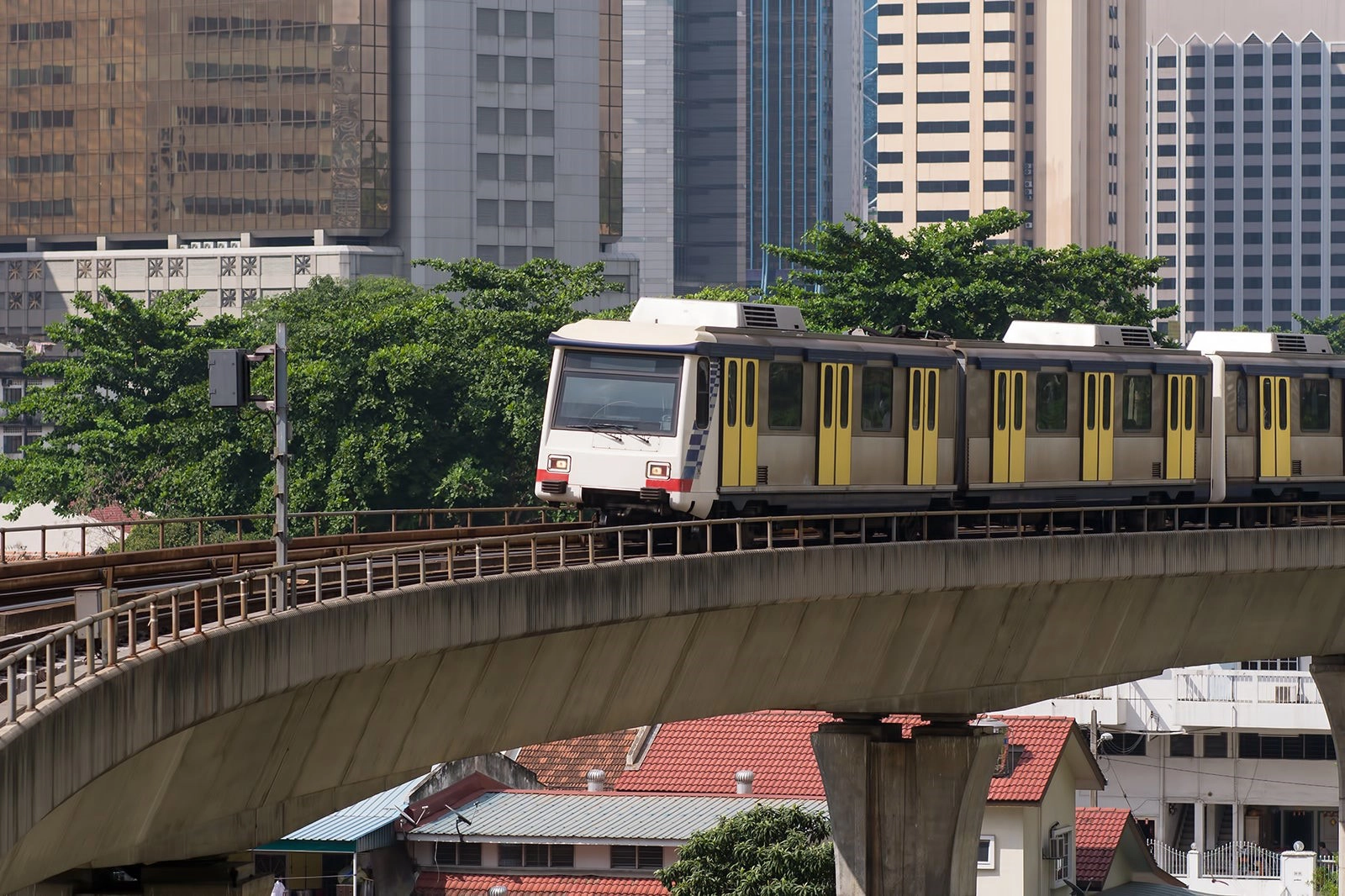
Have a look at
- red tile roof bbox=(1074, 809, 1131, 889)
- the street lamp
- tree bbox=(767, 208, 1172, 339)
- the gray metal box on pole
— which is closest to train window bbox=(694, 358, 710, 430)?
the street lamp

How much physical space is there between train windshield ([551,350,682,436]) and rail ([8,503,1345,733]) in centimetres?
162

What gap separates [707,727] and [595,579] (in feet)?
93.6

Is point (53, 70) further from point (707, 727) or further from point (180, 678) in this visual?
point (180, 678)

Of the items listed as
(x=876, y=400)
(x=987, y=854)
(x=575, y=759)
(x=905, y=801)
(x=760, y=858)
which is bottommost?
(x=987, y=854)

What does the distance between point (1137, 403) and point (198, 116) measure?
121315mm

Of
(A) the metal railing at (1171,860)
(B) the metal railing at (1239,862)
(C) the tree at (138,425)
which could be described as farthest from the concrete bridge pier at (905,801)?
(C) the tree at (138,425)

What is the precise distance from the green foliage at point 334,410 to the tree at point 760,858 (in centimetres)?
3152

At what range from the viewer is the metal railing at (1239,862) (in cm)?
6544

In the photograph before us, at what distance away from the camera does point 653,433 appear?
32.2 metres

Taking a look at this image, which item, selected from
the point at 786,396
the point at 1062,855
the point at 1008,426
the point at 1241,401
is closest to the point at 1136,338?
the point at 1241,401

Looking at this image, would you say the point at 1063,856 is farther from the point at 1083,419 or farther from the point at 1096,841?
the point at 1083,419

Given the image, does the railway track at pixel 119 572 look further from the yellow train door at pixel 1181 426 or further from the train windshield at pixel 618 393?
the yellow train door at pixel 1181 426

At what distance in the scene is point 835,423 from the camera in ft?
115

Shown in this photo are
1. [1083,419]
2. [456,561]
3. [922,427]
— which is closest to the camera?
[456,561]
